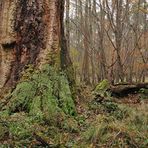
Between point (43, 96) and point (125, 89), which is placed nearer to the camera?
point (43, 96)

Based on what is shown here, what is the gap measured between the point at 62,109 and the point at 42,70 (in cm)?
109

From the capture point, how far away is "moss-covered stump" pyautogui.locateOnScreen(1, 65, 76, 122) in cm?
718

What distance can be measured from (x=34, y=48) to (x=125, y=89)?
401 centimetres

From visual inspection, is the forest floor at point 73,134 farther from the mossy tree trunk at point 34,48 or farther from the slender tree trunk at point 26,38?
the slender tree trunk at point 26,38

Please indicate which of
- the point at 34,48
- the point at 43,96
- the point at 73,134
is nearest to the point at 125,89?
the point at 34,48

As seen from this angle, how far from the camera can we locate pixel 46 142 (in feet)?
19.1

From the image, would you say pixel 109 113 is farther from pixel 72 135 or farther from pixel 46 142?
pixel 46 142

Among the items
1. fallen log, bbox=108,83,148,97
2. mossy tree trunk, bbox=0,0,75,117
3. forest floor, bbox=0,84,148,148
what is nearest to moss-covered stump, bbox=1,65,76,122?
mossy tree trunk, bbox=0,0,75,117

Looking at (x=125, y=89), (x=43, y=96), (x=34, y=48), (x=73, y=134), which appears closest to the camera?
(x=73, y=134)

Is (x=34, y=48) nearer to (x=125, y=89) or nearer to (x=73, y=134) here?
(x=73, y=134)

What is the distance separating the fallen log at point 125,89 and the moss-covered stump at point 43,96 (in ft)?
10.6

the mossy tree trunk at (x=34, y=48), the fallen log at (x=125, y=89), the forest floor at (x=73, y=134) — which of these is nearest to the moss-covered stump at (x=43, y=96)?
the mossy tree trunk at (x=34, y=48)

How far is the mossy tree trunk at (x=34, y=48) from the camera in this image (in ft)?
26.1

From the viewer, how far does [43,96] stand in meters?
7.52
